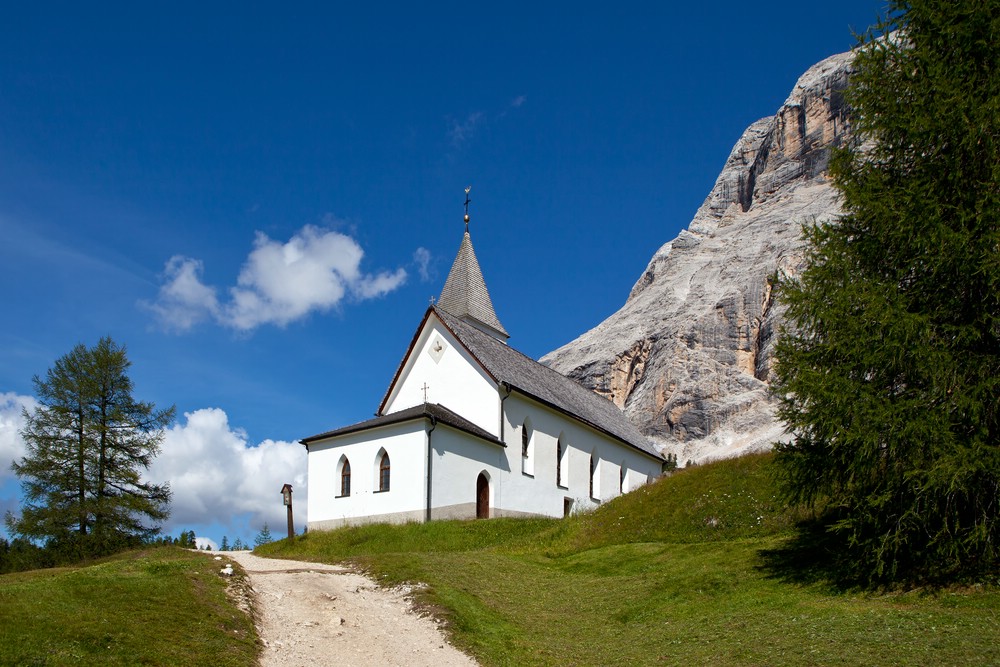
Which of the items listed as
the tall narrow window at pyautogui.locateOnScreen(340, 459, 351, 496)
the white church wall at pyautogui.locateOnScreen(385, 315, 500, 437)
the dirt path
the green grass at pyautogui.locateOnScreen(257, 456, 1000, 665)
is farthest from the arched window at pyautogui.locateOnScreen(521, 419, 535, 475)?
the dirt path

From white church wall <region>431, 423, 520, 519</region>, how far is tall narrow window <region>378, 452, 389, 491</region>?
2069 mm

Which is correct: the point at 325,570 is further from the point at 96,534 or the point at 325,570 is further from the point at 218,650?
the point at 96,534

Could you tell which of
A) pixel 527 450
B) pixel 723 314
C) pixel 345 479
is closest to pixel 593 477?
pixel 527 450

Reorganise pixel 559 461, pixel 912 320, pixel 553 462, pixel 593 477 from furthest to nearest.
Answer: pixel 593 477, pixel 559 461, pixel 553 462, pixel 912 320

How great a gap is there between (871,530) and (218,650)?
11.5 m

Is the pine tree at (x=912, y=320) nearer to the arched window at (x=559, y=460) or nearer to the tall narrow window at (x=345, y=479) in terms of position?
the tall narrow window at (x=345, y=479)

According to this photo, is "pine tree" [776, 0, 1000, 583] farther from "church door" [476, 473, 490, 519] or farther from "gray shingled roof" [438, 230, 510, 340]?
"gray shingled roof" [438, 230, 510, 340]

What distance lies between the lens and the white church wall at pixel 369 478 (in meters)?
29.1

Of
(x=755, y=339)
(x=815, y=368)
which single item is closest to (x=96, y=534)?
(x=815, y=368)

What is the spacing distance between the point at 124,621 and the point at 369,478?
1878cm

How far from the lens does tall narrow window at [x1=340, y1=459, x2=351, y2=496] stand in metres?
31.2

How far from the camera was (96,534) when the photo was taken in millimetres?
30750

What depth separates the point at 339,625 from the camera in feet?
45.8

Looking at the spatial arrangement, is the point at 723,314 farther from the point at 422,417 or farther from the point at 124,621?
the point at 124,621
